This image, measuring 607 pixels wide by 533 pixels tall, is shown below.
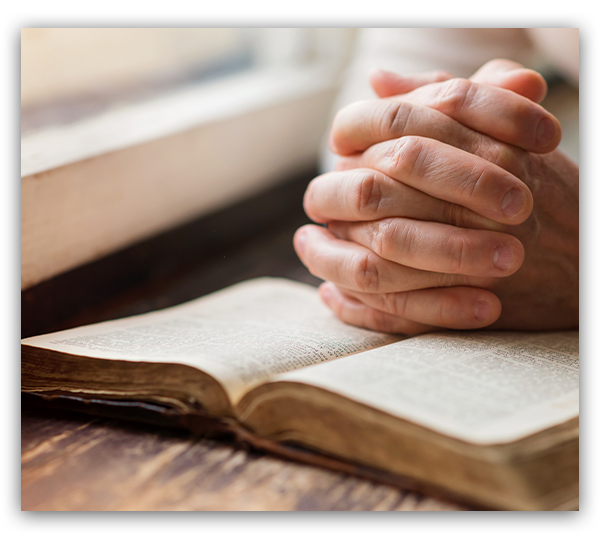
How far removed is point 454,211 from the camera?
0.56 metres

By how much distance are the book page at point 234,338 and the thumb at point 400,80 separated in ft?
0.98

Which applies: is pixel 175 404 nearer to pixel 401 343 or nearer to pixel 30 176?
pixel 401 343

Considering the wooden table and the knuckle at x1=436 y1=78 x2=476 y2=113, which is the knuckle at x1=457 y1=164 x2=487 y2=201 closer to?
the knuckle at x1=436 y1=78 x2=476 y2=113

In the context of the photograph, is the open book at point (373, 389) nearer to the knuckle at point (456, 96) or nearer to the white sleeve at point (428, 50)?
the knuckle at point (456, 96)

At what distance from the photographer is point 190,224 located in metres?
1.00

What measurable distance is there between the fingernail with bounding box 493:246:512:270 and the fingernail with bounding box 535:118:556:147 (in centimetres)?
12

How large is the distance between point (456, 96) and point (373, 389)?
1.12 feet

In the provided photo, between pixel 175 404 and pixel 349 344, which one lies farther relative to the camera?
pixel 349 344

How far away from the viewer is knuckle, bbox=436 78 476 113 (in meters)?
0.57

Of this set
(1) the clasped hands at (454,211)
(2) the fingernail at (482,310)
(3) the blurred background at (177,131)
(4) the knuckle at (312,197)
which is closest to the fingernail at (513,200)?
(1) the clasped hands at (454,211)

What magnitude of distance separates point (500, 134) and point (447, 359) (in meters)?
0.25

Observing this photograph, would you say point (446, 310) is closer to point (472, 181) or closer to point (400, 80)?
point (472, 181)

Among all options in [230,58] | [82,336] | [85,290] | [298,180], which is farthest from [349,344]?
[230,58]

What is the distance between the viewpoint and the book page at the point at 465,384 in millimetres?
375
